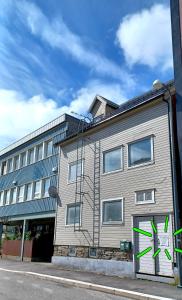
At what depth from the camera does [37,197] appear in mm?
23078

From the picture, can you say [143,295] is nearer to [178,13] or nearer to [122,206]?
[122,206]

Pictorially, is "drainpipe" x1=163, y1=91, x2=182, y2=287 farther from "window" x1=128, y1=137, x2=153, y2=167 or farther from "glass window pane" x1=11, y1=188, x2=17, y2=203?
"glass window pane" x1=11, y1=188, x2=17, y2=203

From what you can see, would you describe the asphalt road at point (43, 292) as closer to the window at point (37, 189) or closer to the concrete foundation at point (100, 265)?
the concrete foundation at point (100, 265)

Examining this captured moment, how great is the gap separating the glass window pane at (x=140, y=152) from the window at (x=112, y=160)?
0.76 metres

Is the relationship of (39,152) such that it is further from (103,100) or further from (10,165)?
(103,100)

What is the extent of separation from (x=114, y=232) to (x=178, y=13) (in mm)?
10289

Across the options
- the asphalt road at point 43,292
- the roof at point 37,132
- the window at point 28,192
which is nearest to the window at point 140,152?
the asphalt road at point 43,292

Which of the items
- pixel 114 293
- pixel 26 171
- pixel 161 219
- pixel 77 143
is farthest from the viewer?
pixel 26 171

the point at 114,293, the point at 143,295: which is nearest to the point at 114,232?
the point at 114,293

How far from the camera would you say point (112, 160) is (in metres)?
15.9

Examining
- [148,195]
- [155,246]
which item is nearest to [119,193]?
[148,195]

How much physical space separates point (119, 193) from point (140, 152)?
2204 millimetres

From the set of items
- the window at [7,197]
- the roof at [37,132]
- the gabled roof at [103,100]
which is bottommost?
the window at [7,197]

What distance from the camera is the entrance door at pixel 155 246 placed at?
38.9 ft
